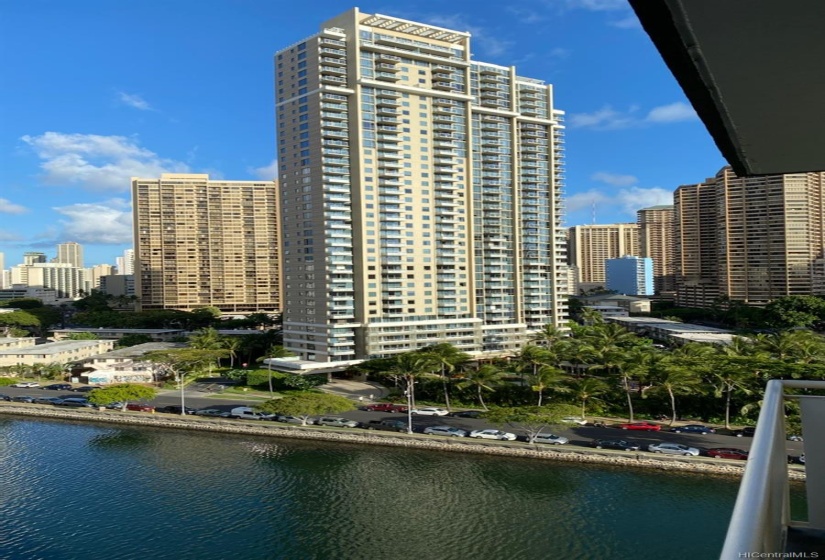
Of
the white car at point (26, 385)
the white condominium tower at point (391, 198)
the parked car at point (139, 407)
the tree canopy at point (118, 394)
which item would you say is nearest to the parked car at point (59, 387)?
the white car at point (26, 385)

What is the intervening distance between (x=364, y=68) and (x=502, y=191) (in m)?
13.7

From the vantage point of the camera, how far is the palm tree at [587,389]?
86.6 ft

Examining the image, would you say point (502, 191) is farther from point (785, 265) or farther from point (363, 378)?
point (785, 265)

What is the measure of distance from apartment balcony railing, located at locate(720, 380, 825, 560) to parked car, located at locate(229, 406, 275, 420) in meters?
26.6

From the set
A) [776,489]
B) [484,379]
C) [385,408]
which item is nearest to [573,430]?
[484,379]

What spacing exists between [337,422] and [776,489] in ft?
82.9

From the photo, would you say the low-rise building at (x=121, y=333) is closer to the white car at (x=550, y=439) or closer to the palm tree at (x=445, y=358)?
the palm tree at (x=445, y=358)

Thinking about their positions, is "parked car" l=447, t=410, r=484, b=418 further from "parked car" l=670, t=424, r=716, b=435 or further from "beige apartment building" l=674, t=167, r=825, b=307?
"beige apartment building" l=674, t=167, r=825, b=307

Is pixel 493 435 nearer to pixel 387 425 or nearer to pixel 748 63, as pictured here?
pixel 387 425

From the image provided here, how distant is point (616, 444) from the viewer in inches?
848

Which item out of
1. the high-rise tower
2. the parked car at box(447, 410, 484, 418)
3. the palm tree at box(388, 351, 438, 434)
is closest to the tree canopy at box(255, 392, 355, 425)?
the palm tree at box(388, 351, 438, 434)

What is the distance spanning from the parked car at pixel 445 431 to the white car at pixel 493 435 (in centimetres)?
50

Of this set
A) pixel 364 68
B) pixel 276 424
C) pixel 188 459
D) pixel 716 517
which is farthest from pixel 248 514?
pixel 364 68

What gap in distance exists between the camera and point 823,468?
2.67 m
